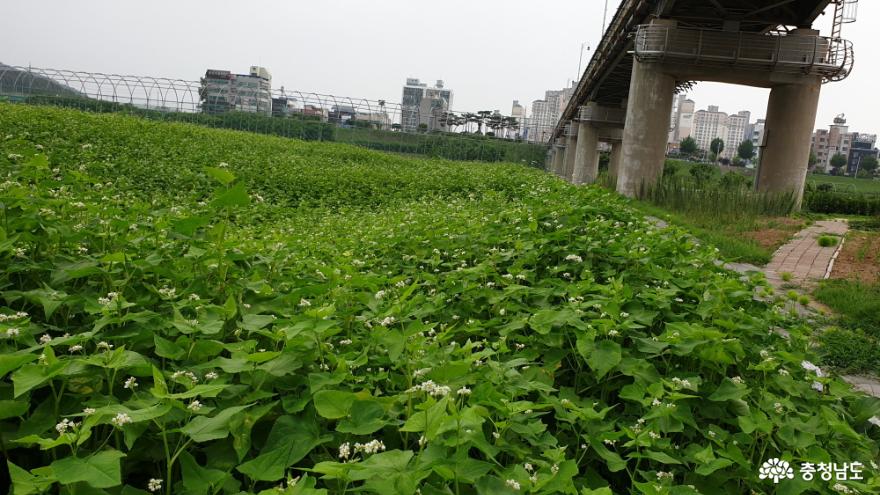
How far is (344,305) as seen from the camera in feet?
10.8

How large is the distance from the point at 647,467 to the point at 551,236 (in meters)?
2.89

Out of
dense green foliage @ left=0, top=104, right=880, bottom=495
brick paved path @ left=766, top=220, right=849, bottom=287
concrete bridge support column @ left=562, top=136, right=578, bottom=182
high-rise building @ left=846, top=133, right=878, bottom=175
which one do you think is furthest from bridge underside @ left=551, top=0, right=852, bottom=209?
high-rise building @ left=846, top=133, right=878, bottom=175

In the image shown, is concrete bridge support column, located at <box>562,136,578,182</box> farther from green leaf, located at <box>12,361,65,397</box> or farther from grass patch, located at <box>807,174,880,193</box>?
green leaf, located at <box>12,361,65,397</box>

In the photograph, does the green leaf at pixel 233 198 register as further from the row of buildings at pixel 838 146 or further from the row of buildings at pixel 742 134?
the row of buildings at pixel 838 146

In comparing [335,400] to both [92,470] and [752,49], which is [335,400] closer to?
[92,470]

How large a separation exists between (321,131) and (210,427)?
136 feet

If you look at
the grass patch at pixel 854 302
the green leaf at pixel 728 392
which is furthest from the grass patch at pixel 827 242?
the green leaf at pixel 728 392

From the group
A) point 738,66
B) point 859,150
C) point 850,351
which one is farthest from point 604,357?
point 859,150

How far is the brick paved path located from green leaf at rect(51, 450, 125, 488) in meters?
8.00

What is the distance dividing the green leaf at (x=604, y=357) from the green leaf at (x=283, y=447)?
1.30 metres

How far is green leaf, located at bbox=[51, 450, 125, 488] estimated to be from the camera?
1509 mm

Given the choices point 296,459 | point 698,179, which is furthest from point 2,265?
point 698,179

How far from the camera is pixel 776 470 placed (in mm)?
2422

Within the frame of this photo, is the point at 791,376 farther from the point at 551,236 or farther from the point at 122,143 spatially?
the point at 122,143
